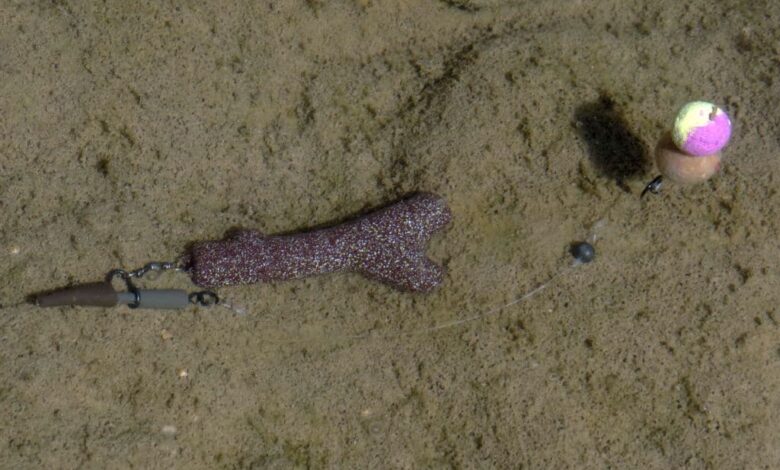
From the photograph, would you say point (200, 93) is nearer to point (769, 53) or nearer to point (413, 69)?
point (413, 69)

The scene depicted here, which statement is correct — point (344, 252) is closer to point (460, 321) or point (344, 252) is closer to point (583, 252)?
point (460, 321)

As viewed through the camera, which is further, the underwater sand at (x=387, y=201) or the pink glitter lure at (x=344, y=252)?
the pink glitter lure at (x=344, y=252)

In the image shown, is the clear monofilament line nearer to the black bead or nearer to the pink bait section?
the black bead

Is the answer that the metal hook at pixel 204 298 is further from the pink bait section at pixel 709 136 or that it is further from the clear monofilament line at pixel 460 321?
the pink bait section at pixel 709 136

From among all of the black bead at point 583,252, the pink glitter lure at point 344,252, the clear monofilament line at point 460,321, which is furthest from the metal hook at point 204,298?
the black bead at point 583,252

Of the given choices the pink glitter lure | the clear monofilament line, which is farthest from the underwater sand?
the pink glitter lure
